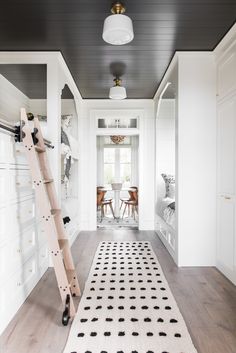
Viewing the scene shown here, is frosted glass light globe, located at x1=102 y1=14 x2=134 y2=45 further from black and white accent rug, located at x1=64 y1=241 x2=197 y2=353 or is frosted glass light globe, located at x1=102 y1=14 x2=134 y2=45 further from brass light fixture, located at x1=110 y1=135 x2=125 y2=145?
brass light fixture, located at x1=110 y1=135 x2=125 y2=145

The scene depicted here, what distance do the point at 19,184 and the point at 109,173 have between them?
7011 millimetres

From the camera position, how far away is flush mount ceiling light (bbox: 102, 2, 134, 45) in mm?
2449

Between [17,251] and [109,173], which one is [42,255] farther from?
[109,173]

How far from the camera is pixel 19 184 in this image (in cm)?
255

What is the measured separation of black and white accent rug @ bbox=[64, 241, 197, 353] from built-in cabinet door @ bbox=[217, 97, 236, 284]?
29.1 inches

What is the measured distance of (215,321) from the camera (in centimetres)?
226

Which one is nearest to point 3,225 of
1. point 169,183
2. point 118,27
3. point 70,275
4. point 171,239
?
point 70,275

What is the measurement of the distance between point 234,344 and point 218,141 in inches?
89.2

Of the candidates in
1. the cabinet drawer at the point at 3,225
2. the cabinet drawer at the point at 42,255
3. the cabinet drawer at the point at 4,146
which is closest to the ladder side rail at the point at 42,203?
the cabinet drawer at the point at 4,146

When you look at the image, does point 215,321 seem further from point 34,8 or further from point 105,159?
point 105,159

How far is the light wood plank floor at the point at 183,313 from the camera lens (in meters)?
1.97

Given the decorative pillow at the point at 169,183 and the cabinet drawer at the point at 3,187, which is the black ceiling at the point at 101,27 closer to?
the cabinet drawer at the point at 3,187

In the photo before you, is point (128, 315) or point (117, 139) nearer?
point (128, 315)

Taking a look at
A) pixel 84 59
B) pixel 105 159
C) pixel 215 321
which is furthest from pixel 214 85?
pixel 105 159
